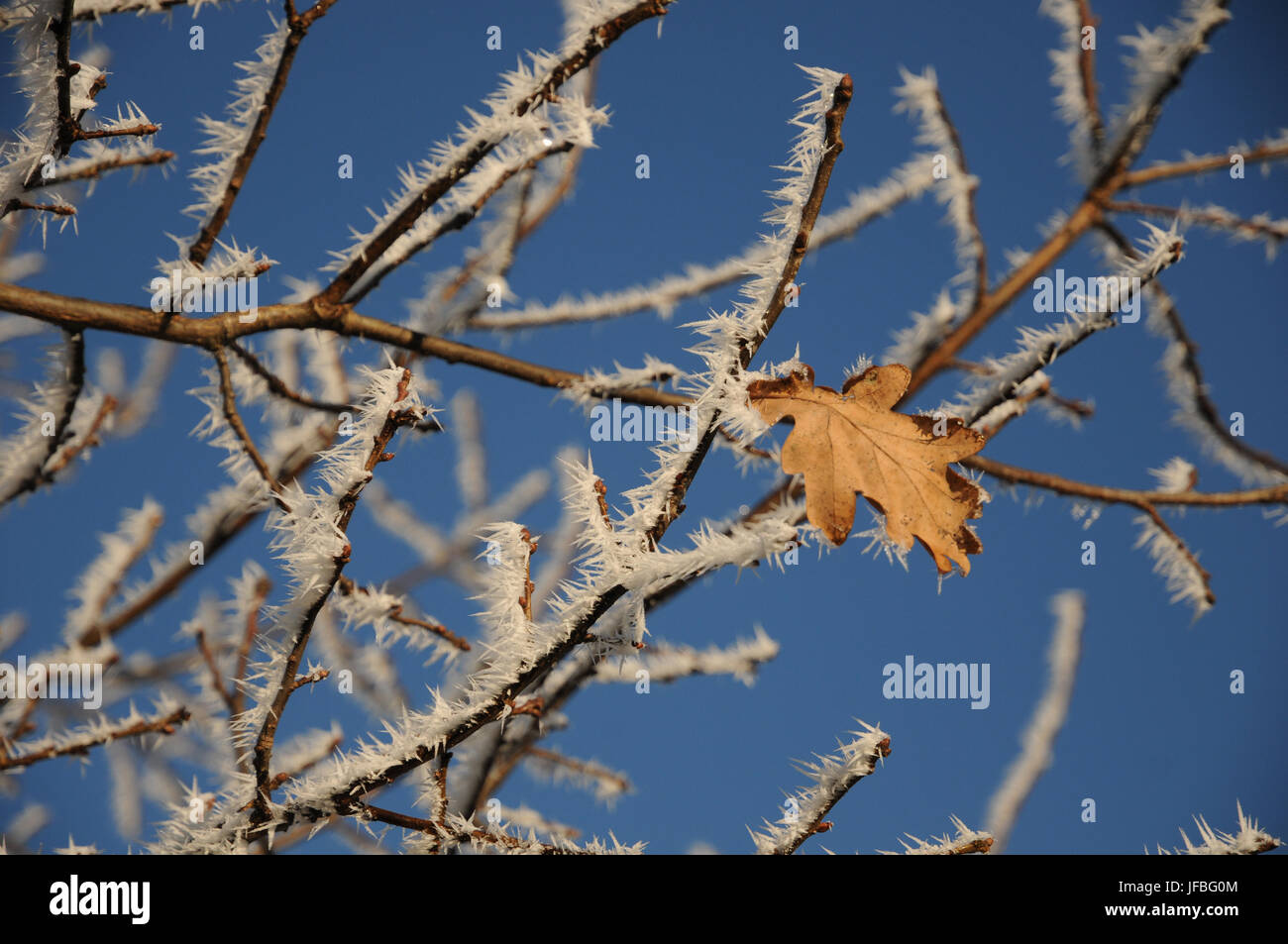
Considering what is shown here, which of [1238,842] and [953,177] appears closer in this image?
[1238,842]

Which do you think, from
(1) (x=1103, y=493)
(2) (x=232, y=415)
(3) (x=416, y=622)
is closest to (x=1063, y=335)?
(1) (x=1103, y=493)

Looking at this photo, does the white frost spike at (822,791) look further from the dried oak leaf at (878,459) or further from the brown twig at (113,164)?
the brown twig at (113,164)

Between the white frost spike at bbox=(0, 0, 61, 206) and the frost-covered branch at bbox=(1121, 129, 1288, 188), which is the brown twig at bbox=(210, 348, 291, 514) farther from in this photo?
the frost-covered branch at bbox=(1121, 129, 1288, 188)

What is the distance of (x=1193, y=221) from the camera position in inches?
69.3

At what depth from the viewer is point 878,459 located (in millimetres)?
835

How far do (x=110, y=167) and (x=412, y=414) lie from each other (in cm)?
113

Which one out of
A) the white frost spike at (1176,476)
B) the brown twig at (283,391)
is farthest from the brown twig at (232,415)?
the white frost spike at (1176,476)

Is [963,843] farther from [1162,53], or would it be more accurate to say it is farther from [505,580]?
Result: [1162,53]

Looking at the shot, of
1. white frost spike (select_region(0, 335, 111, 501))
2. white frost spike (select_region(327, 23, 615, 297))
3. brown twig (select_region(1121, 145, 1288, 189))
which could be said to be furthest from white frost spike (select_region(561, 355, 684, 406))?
brown twig (select_region(1121, 145, 1288, 189))

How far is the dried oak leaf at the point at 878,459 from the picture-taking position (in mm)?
785

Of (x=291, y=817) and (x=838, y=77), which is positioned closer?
(x=838, y=77)
